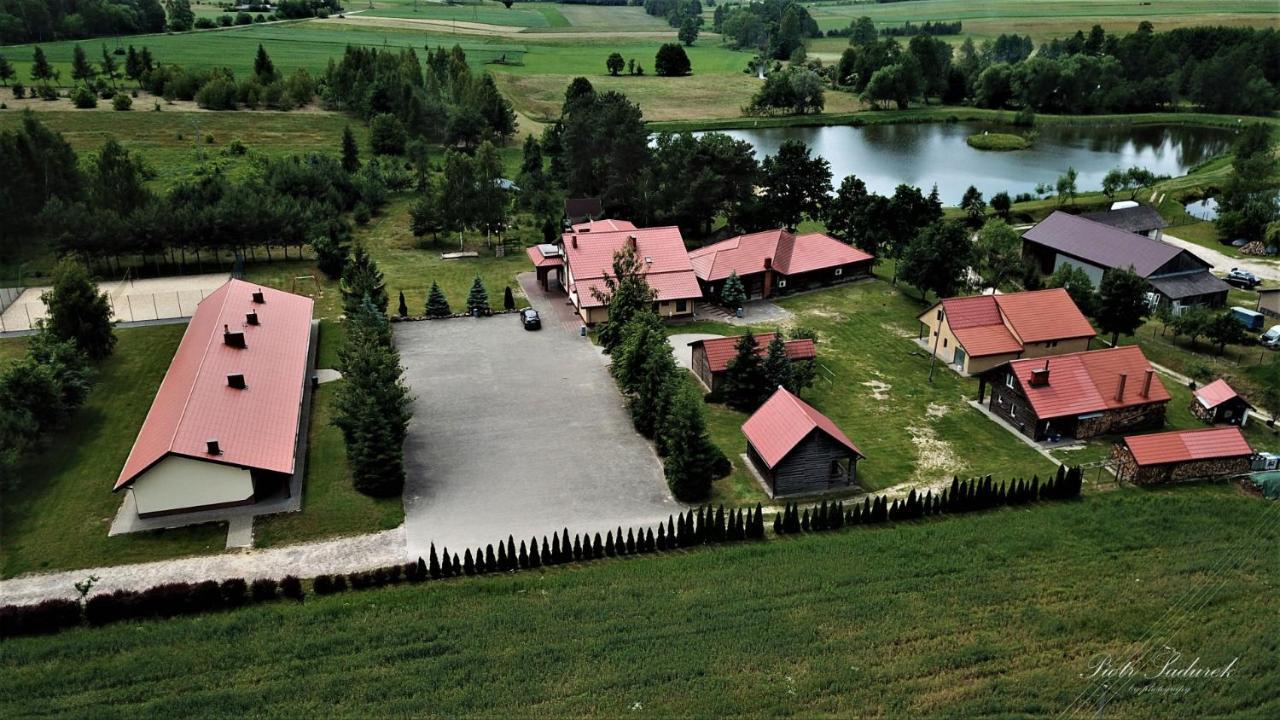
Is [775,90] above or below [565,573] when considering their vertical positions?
above

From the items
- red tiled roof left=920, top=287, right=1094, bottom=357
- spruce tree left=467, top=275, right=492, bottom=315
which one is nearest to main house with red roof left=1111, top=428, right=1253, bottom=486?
red tiled roof left=920, top=287, right=1094, bottom=357

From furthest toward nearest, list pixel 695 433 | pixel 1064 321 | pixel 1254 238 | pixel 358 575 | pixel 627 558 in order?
pixel 1254 238 → pixel 1064 321 → pixel 695 433 → pixel 627 558 → pixel 358 575

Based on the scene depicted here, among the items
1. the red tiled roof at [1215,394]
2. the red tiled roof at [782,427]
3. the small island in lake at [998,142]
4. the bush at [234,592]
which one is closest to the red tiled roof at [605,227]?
the red tiled roof at [782,427]

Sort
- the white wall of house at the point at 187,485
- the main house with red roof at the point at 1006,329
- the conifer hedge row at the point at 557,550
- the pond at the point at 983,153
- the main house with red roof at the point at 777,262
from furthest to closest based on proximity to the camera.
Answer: the pond at the point at 983,153 < the main house with red roof at the point at 777,262 < the main house with red roof at the point at 1006,329 < the white wall of house at the point at 187,485 < the conifer hedge row at the point at 557,550

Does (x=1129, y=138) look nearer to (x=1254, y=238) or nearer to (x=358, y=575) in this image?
(x=1254, y=238)

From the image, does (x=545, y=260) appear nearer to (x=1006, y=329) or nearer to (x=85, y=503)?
(x=1006, y=329)

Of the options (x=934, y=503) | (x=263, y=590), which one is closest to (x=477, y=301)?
(x=263, y=590)

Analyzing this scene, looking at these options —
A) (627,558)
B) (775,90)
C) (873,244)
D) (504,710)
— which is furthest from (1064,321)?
(775,90)

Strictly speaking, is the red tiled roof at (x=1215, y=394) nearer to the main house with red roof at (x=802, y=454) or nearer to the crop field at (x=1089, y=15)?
the main house with red roof at (x=802, y=454)
